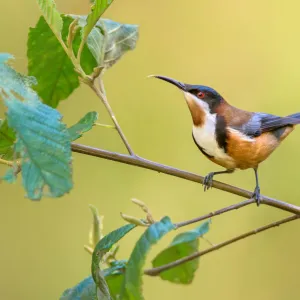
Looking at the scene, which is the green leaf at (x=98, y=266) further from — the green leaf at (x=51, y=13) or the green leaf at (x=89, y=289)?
the green leaf at (x=51, y=13)

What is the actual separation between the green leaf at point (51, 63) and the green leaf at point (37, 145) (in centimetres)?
43

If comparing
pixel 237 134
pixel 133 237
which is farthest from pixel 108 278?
pixel 133 237

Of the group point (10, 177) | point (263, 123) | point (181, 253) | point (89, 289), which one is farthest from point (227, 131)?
point (10, 177)

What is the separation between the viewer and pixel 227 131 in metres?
1.73

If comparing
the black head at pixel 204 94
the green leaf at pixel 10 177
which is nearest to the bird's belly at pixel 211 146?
the black head at pixel 204 94

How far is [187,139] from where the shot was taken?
3395 millimetres

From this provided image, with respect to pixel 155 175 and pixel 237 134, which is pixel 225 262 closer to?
pixel 155 175

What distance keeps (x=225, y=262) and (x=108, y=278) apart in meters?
2.23

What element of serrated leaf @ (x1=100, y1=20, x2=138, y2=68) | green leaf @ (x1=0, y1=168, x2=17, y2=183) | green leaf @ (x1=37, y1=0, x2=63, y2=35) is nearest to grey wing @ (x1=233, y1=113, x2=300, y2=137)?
serrated leaf @ (x1=100, y1=20, x2=138, y2=68)

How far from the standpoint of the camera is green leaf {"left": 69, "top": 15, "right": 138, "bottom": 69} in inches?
47.3

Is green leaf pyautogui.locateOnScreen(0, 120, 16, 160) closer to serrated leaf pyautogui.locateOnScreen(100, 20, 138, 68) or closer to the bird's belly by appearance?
serrated leaf pyautogui.locateOnScreen(100, 20, 138, 68)

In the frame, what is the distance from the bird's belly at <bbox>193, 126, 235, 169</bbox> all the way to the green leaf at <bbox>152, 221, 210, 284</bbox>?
304mm

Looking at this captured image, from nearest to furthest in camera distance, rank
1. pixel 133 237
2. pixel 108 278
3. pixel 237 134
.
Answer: pixel 108 278, pixel 237 134, pixel 133 237

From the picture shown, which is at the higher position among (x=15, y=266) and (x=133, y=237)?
(x=133, y=237)
